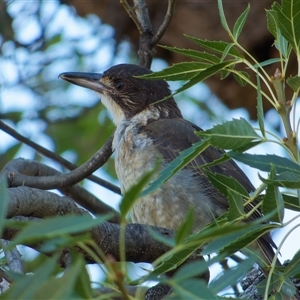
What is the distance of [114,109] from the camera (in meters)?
5.62

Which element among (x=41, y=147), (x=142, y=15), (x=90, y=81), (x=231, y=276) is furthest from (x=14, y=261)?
(x=90, y=81)

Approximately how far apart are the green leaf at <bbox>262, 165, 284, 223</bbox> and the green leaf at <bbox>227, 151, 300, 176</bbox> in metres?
0.10

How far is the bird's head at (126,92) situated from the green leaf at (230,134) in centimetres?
315

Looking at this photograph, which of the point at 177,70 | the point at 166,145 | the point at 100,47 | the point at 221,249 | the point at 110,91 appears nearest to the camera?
the point at 221,249

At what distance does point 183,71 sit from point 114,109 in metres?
2.87

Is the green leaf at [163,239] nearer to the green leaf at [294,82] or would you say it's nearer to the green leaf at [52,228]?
the green leaf at [52,228]

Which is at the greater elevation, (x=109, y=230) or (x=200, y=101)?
(x=200, y=101)

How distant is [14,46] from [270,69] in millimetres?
2660

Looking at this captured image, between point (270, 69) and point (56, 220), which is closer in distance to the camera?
point (56, 220)

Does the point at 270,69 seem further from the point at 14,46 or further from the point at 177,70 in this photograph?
the point at 177,70

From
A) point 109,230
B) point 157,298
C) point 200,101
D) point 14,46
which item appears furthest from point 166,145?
point 200,101

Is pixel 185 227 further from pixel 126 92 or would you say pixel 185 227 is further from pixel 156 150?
pixel 126 92

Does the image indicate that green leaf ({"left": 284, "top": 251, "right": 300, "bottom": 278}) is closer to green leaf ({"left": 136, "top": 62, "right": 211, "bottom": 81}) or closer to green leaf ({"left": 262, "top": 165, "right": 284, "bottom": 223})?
green leaf ({"left": 262, "top": 165, "right": 284, "bottom": 223})

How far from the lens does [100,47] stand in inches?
288
